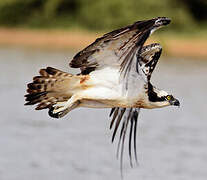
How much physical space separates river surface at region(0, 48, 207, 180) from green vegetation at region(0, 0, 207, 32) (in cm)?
678

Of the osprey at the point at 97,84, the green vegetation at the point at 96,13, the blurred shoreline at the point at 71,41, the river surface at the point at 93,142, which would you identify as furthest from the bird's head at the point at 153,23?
the green vegetation at the point at 96,13

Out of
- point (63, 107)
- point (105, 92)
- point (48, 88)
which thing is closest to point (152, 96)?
point (105, 92)

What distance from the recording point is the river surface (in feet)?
32.3

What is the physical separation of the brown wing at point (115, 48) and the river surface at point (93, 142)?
221cm

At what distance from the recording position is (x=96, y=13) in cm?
2298

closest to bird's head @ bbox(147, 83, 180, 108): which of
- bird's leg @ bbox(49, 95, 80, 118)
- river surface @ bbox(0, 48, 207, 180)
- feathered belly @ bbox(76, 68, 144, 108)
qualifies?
feathered belly @ bbox(76, 68, 144, 108)

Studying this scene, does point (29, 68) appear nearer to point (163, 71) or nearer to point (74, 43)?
point (163, 71)

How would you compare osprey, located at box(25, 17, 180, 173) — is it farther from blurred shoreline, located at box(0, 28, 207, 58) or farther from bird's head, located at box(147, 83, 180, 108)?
blurred shoreline, located at box(0, 28, 207, 58)

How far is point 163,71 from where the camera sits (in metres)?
17.7

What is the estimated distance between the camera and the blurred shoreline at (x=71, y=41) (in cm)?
2023

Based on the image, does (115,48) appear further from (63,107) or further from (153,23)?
(63,107)

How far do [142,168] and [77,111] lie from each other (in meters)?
3.47

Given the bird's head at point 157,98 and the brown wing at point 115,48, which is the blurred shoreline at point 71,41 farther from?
the brown wing at point 115,48

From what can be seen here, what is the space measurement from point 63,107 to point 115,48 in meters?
0.72
